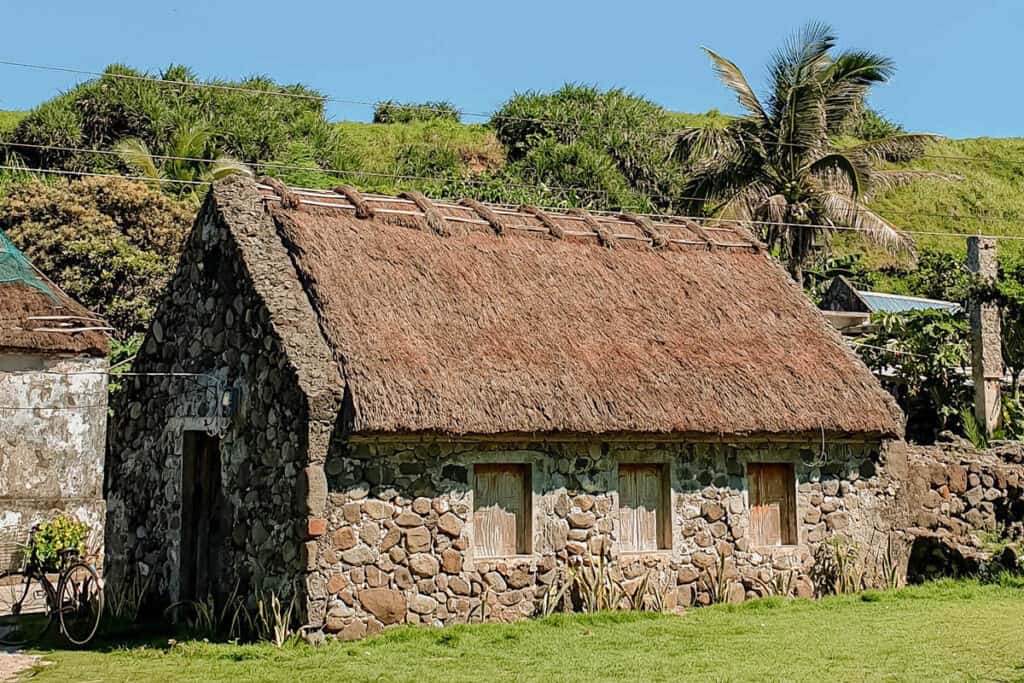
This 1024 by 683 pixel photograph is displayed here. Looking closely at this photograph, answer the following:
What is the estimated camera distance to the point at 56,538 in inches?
715

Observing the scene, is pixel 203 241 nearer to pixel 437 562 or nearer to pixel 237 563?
pixel 237 563

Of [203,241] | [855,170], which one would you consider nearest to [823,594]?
[203,241]

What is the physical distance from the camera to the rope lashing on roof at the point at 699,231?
625 inches

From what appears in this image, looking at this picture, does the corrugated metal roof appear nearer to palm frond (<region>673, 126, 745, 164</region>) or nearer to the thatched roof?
palm frond (<region>673, 126, 745, 164</region>)

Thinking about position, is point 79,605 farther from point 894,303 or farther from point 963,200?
point 963,200

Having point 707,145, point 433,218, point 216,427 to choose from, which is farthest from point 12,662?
point 707,145

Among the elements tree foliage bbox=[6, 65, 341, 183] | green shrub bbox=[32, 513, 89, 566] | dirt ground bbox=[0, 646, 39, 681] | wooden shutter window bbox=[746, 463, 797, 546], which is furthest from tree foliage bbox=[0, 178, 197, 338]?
wooden shutter window bbox=[746, 463, 797, 546]

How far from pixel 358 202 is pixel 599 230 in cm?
316

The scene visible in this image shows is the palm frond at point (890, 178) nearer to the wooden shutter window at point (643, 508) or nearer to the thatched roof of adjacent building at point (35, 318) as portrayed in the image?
the wooden shutter window at point (643, 508)

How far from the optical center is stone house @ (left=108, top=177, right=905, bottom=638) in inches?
443

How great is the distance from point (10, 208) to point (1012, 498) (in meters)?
18.2

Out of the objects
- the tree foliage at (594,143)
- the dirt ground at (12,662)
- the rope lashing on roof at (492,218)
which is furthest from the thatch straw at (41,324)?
the tree foliage at (594,143)

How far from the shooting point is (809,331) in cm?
1463

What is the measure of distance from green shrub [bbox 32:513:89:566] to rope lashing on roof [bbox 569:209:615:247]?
8746mm
